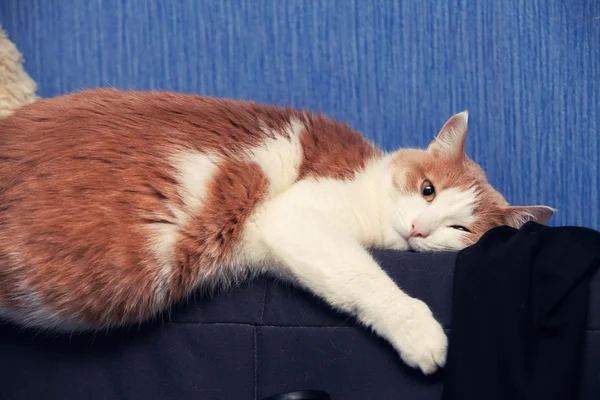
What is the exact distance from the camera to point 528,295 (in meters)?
0.75

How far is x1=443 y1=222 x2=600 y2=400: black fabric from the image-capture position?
711mm

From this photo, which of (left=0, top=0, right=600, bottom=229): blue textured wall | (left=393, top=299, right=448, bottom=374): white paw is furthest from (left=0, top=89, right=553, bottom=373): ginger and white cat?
(left=0, top=0, right=600, bottom=229): blue textured wall

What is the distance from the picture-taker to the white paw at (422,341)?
2.50 feet

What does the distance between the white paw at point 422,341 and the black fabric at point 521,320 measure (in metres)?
0.02

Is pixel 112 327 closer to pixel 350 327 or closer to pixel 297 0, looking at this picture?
pixel 350 327

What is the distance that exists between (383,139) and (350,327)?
82 cm

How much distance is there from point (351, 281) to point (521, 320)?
25cm

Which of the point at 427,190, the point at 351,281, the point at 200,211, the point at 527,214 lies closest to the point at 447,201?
the point at 427,190

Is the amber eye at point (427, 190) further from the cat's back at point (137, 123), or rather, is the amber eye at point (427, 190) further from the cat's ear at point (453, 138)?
the cat's back at point (137, 123)

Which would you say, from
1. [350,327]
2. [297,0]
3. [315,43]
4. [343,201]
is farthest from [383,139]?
[350,327]

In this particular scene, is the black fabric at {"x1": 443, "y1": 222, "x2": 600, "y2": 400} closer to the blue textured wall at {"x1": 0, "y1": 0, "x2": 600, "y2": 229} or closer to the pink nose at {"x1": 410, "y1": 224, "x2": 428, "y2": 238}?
the pink nose at {"x1": 410, "y1": 224, "x2": 428, "y2": 238}

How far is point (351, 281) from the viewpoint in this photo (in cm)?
88

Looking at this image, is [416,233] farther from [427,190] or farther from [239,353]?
[239,353]

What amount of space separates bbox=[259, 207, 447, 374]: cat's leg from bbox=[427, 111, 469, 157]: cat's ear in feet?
1.16
